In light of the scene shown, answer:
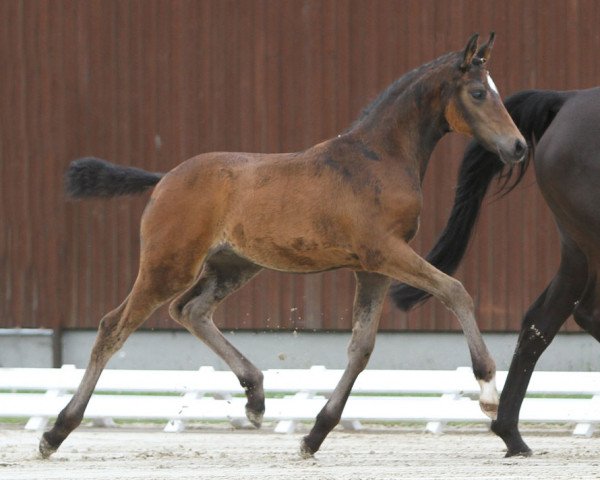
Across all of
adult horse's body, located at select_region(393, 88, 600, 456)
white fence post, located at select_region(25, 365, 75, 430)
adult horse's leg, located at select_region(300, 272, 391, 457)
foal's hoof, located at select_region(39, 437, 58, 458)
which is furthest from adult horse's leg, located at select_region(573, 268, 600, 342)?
white fence post, located at select_region(25, 365, 75, 430)

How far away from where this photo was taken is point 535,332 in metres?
7.64

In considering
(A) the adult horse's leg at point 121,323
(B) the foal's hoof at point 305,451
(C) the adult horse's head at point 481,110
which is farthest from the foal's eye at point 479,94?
(B) the foal's hoof at point 305,451

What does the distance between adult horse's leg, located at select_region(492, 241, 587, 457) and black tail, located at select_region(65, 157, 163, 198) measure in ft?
7.28

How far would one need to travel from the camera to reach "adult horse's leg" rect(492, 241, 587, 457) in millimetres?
7453

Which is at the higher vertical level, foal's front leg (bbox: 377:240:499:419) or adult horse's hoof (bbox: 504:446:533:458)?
foal's front leg (bbox: 377:240:499:419)

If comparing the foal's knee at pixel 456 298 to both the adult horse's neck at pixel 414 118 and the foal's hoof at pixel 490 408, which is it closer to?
the foal's hoof at pixel 490 408

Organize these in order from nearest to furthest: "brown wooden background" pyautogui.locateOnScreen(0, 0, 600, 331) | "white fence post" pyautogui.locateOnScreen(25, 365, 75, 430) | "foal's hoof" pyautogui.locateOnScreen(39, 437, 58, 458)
Result: 1. "foal's hoof" pyautogui.locateOnScreen(39, 437, 58, 458)
2. "white fence post" pyautogui.locateOnScreen(25, 365, 75, 430)
3. "brown wooden background" pyautogui.locateOnScreen(0, 0, 600, 331)

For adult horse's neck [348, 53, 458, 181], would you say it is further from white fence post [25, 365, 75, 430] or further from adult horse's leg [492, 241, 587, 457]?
white fence post [25, 365, 75, 430]

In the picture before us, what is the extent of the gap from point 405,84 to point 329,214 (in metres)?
0.81

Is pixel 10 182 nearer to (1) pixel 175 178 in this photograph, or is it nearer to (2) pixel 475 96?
(1) pixel 175 178

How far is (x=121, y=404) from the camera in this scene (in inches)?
390

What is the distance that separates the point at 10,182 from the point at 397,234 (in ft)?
27.0

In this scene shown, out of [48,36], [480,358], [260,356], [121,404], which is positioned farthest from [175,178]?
[48,36]

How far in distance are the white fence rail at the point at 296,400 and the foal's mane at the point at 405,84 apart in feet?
9.55
